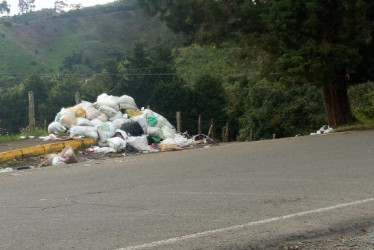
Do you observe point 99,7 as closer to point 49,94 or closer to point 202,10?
point 49,94

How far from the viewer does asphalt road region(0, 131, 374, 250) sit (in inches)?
221

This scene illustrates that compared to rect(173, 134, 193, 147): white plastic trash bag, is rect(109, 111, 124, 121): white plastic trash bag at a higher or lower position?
higher

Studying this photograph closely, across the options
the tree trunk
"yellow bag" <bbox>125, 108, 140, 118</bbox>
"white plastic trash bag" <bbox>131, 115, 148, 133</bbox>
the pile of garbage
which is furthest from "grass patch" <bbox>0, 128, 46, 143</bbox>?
the tree trunk

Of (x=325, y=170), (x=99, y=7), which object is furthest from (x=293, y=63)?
(x=99, y=7)

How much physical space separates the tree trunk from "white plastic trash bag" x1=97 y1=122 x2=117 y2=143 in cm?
797

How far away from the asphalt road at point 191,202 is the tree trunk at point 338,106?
7762 mm

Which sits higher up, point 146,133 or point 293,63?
point 293,63

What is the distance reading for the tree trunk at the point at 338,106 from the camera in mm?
19688

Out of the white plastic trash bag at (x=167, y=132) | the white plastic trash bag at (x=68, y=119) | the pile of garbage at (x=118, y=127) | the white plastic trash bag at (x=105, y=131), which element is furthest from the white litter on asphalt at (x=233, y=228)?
the white plastic trash bag at (x=68, y=119)

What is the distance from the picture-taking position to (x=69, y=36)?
108 meters

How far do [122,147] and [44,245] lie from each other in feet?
34.3

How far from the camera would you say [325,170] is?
9703 millimetres

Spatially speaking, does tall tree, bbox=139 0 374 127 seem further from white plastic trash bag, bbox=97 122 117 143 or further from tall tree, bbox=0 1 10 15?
tall tree, bbox=0 1 10 15

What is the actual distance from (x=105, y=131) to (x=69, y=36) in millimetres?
95325
